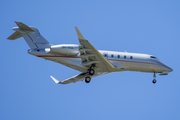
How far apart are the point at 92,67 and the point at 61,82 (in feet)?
16.2

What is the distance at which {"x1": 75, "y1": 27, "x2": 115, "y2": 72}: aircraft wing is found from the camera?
80.2 feet

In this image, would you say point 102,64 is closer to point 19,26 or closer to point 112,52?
point 112,52

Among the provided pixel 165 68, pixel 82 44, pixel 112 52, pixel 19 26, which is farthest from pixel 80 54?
pixel 165 68

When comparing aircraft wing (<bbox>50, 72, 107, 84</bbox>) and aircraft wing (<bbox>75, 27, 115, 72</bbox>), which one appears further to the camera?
aircraft wing (<bbox>50, 72, 107, 84</bbox>)

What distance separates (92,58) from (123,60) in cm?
323

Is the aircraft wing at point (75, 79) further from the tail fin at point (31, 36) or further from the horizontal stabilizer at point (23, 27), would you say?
the horizontal stabilizer at point (23, 27)

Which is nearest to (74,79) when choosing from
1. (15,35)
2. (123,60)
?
(123,60)

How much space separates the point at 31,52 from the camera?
25453mm

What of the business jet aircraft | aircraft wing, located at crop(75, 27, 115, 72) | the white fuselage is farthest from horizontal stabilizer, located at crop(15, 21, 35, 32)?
aircraft wing, located at crop(75, 27, 115, 72)

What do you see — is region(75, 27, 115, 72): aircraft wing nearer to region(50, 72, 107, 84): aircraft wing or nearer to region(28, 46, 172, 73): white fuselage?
region(28, 46, 172, 73): white fuselage

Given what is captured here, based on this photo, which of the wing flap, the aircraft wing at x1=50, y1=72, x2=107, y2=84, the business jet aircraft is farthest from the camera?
the wing flap

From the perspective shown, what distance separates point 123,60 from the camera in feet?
89.7

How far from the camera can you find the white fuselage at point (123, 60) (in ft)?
84.8

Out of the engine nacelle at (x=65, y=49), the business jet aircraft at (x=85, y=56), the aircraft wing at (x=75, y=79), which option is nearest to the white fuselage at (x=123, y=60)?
the business jet aircraft at (x=85, y=56)
